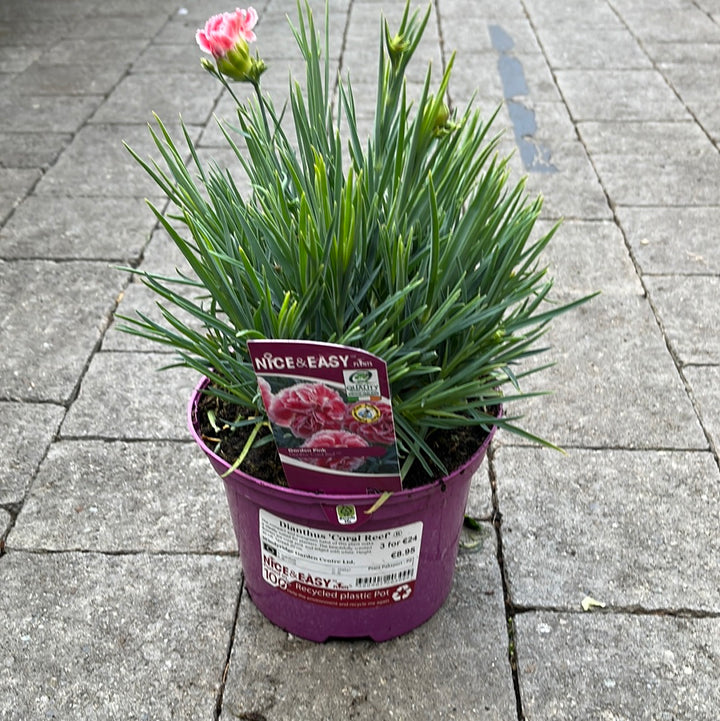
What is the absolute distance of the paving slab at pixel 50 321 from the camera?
2623mm

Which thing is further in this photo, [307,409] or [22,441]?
[22,441]

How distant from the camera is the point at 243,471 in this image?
1.62m

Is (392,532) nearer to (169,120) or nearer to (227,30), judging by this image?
(227,30)

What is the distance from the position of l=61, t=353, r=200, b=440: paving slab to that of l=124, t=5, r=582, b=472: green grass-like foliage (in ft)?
3.00

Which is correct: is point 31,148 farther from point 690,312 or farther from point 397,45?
point 397,45

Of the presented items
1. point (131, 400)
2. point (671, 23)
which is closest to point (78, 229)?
point (131, 400)

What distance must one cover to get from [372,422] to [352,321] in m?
0.26

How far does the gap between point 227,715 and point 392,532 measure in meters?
0.52

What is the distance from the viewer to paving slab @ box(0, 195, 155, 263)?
332cm

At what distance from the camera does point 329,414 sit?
4.47 ft

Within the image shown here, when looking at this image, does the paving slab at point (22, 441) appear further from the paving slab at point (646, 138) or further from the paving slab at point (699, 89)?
the paving slab at point (699, 89)

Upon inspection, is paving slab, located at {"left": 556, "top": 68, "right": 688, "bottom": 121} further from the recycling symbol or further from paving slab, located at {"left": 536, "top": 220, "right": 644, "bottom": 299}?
the recycling symbol

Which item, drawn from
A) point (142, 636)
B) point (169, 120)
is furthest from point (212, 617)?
point (169, 120)

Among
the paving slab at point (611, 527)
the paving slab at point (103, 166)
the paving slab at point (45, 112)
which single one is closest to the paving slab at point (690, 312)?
the paving slab at point (611, 527)
